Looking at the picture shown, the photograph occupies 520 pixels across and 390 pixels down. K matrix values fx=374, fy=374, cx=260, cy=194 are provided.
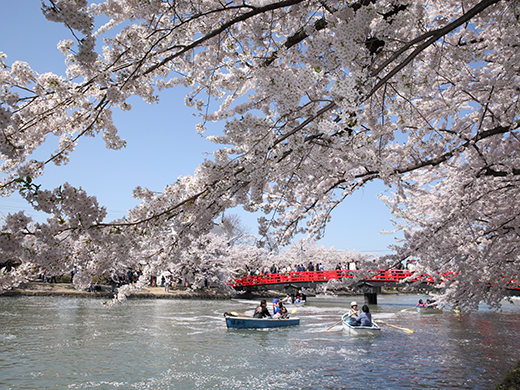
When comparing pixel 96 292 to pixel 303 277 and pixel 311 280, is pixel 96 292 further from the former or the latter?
pixel 311 280

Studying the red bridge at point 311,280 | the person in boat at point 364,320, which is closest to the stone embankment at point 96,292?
the red bridge at point 311,280

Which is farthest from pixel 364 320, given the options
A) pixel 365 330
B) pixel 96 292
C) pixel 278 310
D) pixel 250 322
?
pixel 96 292

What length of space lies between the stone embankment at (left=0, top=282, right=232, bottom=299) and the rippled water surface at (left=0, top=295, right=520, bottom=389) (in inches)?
382

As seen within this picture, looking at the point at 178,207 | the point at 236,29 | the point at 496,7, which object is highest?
the point at 236,29

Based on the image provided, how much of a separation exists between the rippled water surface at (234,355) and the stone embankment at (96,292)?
9.71 metres

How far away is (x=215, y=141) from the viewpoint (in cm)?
605

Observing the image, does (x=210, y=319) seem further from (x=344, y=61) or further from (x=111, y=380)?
(x=344, y=61)

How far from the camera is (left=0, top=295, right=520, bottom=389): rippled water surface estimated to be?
8297mm

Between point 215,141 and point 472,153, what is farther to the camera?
point 472,153

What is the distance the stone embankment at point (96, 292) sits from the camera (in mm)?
26219

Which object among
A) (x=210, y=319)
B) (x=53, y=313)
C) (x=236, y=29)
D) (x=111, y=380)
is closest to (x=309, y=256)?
(x=210, y=319)

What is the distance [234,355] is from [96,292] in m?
21.0

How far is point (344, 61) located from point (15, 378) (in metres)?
9.38

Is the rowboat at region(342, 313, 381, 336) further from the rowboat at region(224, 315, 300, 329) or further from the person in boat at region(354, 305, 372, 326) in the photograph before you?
the rowboat at region(224, 315, 300, 329)
